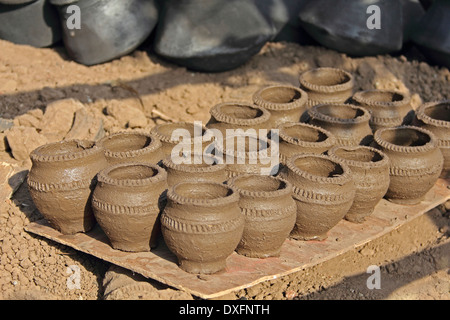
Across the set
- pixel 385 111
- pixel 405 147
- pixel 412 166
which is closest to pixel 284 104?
pixel 385 111

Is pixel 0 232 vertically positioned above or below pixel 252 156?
below

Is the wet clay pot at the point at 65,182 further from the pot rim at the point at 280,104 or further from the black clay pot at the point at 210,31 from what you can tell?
the black clay pot at the point at 210,31

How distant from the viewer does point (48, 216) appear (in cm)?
547

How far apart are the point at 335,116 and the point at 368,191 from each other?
4.18 ft

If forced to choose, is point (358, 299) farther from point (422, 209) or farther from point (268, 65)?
point (268, 65)

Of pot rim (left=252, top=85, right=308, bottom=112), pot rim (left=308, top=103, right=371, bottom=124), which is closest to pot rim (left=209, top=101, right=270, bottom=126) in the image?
pot rim (left=252, top=85, right=308, bottom=112)

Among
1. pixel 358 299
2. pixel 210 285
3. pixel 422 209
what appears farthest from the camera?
pixel 422 209

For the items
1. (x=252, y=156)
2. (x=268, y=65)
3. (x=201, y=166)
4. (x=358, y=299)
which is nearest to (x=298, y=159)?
(x=252, y=156)

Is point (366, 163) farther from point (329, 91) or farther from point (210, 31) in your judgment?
point (210, 31)

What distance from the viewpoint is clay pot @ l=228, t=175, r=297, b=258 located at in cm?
504

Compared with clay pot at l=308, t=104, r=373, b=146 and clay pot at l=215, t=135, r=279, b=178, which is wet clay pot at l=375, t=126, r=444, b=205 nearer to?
clay pot at l=308, t=104, r=373, b=146

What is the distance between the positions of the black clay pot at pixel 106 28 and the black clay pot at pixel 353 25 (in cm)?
209

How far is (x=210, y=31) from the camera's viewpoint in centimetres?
807

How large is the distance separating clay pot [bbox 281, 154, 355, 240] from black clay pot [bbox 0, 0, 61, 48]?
4.34m
